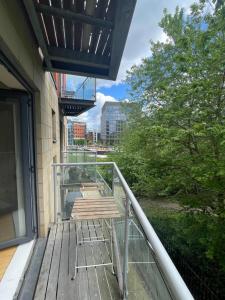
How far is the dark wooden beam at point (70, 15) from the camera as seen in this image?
6.34 feet

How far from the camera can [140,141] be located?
5199 mm

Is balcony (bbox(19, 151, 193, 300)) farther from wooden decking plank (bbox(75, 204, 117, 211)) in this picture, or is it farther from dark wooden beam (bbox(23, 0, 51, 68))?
dark wooden beam (bbox(23, 0, 51, 68))

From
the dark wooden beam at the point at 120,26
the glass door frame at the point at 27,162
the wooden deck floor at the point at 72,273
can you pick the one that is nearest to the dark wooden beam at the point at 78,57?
the dark wooden beam at the point at 120,26

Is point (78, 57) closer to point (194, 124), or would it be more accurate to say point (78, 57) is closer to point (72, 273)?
point (194, 124)

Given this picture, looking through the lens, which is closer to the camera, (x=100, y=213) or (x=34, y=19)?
(x=34, y=19)

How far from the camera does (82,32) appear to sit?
8.02 feet

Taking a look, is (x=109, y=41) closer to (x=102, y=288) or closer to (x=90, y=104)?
(x=102, y=288)

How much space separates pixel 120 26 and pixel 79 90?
541 cm

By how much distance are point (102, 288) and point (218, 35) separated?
4.20 metres

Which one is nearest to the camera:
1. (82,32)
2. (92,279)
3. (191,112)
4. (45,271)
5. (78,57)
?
(92,279)

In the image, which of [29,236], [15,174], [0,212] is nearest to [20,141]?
[15,174]

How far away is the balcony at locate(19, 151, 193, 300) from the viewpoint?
0.93 metres

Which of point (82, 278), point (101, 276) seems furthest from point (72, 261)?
point (101, 276)

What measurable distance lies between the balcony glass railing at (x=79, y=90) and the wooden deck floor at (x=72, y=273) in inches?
203
